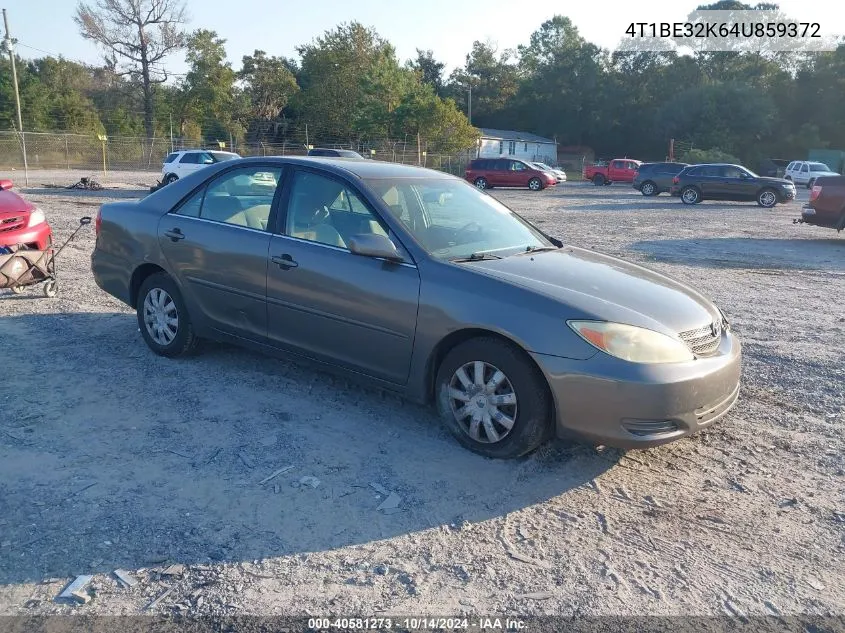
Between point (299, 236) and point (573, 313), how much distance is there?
1996mm

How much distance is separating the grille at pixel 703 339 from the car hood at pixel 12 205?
21.2 ft

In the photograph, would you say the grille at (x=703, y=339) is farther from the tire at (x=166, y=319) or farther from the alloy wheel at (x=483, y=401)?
the tire at (x=166, y=319)

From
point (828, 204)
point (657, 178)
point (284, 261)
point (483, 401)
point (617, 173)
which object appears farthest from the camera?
point (617, 173)

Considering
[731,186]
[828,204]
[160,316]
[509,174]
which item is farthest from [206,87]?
[160,316]

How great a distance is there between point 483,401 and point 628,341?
860 millimetres

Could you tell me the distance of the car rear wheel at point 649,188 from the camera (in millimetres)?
32194

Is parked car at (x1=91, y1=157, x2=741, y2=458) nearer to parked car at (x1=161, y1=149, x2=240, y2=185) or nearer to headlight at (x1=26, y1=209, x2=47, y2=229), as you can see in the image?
headlight at (x1=26, y1=209, x2=47, y2=229)

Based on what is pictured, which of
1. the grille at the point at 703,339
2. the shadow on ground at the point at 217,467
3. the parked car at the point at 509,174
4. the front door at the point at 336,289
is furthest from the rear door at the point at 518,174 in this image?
the grille at the point at 703,339

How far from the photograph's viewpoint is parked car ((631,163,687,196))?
31.8 metres

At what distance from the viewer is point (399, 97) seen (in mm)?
52750

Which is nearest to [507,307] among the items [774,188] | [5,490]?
[5,490]

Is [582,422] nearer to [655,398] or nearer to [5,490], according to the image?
[655,398]

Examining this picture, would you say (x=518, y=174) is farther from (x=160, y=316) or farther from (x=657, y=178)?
(x=160, y=316)

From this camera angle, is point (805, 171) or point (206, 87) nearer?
point (805, 171)
